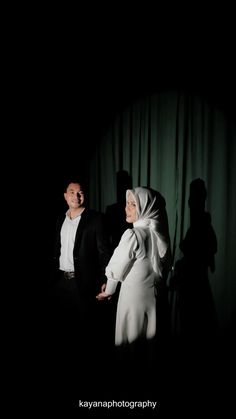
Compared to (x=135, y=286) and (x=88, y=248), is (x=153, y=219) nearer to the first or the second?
(x=135, y=286)

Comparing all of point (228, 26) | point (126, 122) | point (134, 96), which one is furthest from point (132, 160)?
point (228, 26)

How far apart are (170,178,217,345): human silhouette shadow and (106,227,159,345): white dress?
34.7 inches

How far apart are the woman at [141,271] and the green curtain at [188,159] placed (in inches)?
33.2

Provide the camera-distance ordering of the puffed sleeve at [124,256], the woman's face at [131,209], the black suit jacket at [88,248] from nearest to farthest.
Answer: the puffed sleeve at [124,256]
the woman's face at [131,209]
the black suit jacket at [88,248]

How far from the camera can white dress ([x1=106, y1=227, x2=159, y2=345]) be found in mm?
2502

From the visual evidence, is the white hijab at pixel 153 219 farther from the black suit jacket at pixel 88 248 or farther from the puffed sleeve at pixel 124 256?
the black suit jacket at pixel 88 248

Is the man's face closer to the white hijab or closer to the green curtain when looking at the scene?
the white hijab

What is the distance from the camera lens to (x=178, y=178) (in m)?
3.42

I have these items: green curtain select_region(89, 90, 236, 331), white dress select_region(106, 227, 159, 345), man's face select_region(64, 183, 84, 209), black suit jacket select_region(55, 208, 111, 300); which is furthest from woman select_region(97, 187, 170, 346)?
green curtain select_region(89, 90, 236, 331)

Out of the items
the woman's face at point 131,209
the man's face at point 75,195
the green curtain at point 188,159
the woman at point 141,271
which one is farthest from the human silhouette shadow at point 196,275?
the man's face at point 75,195

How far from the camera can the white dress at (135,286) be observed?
2502mm

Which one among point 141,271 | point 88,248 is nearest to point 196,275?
point 141,271

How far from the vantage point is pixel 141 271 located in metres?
2.56

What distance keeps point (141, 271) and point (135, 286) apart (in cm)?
12
